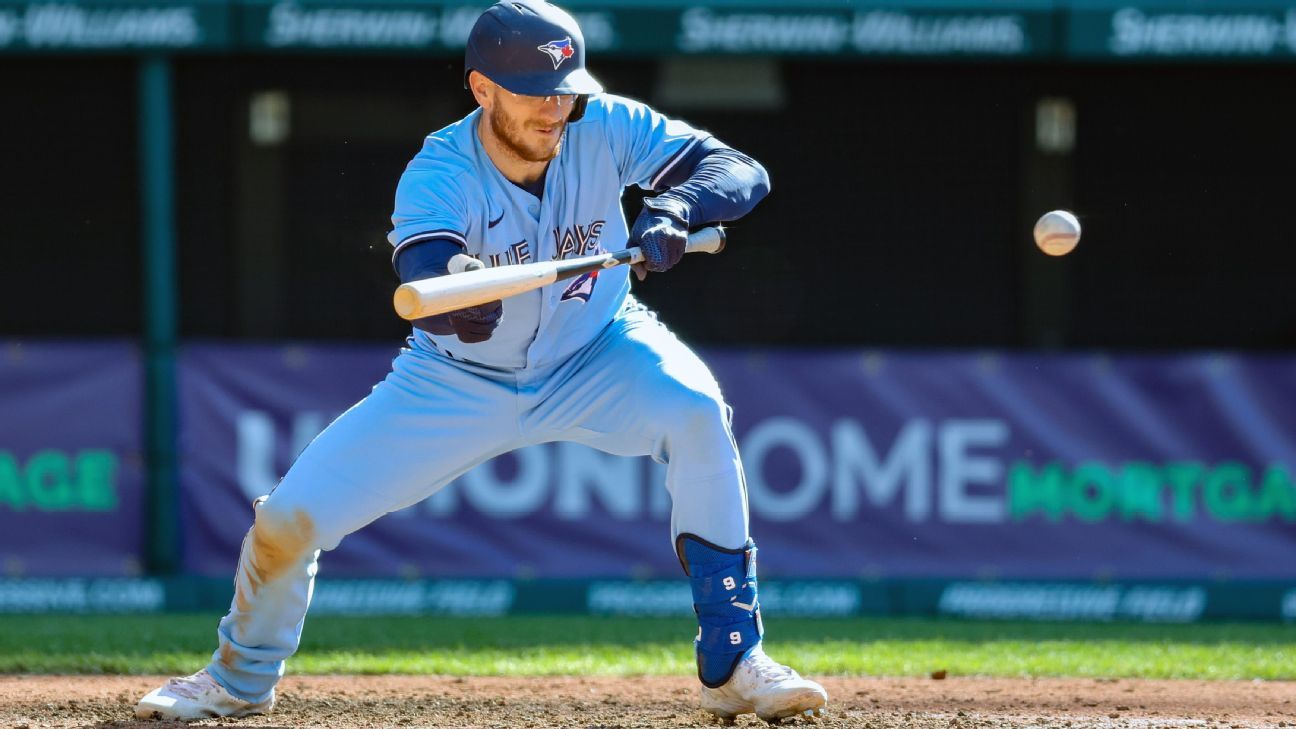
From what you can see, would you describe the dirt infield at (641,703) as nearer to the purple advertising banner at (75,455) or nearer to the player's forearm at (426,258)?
→ the player's forearm at (426,258)

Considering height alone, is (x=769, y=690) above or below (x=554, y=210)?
below

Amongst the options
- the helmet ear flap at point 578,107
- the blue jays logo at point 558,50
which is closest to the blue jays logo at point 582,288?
the helmet ear flap at point 578,107

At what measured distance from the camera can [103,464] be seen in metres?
7.56

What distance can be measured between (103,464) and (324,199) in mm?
1430

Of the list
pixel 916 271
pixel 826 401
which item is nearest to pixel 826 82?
pixel 916 271

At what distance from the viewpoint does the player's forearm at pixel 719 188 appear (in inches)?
168

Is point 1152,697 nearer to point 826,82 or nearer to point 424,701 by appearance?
point 424,701

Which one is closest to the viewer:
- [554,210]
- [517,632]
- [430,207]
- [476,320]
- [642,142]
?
[476,320]

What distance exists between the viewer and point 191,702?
14.3ft

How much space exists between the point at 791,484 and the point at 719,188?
133 inches

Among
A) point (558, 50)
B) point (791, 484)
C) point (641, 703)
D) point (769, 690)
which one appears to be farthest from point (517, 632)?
point (558, 50)

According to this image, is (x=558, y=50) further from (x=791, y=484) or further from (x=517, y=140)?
(x=791, y=484)

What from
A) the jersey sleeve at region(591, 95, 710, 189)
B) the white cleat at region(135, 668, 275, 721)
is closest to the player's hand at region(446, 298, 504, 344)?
the jersey sleeve at region(591, 95, 710, 189)

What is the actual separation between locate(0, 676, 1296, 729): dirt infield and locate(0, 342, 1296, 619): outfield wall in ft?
6.60
